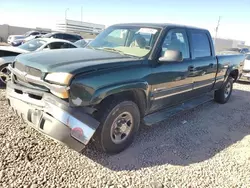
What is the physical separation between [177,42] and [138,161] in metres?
2.28

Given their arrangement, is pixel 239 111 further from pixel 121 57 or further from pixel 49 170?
pixel 49 170

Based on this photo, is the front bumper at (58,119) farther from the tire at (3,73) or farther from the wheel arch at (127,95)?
the tire at (3,73)

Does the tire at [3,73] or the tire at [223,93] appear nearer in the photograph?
the tire at [3,73]

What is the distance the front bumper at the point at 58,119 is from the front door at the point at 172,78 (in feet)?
4.30

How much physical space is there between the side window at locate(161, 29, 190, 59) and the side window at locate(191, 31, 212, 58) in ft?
0.96

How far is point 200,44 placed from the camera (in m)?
4.94

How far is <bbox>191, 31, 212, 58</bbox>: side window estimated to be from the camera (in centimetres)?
470

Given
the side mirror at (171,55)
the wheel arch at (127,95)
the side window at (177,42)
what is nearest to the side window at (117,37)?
the side window at (177,42)

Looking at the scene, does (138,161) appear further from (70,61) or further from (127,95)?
(70,61)

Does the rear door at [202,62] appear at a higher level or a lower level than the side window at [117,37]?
lower

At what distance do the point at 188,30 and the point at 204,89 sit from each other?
149cm

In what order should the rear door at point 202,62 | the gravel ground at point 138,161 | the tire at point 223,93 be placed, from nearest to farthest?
1. the gravel ground at point 138,161
2. the rear door at point 202,62
3. the tire at point 223,93

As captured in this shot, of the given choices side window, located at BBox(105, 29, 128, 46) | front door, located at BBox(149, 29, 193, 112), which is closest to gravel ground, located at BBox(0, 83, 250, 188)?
front door, located at BBox(149, 29, 193, 112)

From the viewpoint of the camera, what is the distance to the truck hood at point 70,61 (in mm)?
2797
